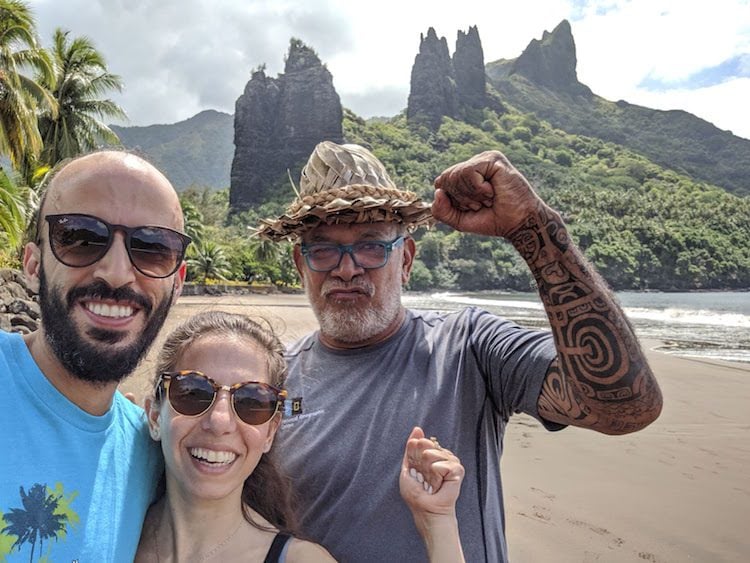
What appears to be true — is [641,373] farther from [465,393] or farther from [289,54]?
[289,54]

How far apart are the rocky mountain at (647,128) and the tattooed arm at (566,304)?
165m

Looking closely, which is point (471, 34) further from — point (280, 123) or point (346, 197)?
point (346, 197)

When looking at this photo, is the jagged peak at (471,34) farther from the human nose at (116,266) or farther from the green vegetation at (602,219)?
the human nose at (116,266)

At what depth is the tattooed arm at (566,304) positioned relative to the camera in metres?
1.64

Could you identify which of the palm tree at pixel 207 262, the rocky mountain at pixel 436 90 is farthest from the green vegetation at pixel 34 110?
the rocky mountain at pixel 436 90

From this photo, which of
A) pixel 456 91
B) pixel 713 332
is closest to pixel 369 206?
pixel 713 332

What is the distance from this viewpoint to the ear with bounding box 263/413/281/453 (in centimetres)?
175

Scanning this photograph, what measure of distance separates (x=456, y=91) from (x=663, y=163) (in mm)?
63318

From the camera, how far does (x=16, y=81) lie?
57.9ft

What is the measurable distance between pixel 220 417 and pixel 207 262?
4477cm

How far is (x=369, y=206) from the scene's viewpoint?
2219 millimetres

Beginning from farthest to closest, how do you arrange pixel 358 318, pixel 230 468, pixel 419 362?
pixel 358 318 < pixel 419 362 < pixel 230 468

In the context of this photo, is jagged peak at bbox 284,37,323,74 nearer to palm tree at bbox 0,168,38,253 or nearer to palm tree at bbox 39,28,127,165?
palm tree at bbox 39,28,127,165

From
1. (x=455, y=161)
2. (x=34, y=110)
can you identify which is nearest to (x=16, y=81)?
(x=34, y=110)
